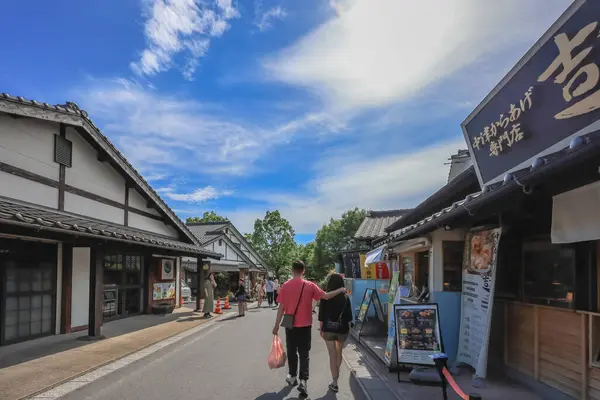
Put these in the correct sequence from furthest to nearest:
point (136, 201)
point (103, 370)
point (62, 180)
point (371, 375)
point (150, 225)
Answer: point (150, 225) < point (136, 201) < point (62, 180) < point (103, 370) < point (371, 375)

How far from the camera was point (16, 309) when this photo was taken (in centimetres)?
980

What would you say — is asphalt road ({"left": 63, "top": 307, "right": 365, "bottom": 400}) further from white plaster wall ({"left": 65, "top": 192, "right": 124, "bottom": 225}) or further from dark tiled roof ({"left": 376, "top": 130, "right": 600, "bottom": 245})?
white plaster wall ({"left": 65, "top": 192, "right": 124, "bottom": 225})

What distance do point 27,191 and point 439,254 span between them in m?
8.97

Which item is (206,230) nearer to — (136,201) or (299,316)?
(136,201)

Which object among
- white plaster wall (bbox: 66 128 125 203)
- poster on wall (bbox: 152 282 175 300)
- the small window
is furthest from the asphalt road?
A: poster on wall (bbox: 152 282 175 300)

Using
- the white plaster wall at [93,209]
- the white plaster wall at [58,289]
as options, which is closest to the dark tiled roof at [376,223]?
the white plaster wall at [93,209]

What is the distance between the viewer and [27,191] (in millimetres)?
9719

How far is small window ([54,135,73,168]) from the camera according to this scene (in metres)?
10.8

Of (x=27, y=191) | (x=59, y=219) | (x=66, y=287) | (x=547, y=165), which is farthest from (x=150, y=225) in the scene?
(x=547, y=165)

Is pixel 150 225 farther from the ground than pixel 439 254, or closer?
farther from the ground

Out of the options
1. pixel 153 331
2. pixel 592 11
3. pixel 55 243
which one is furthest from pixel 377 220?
pixel 592 11

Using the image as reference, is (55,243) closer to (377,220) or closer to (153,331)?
(153,331)

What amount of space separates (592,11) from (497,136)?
2426 mm

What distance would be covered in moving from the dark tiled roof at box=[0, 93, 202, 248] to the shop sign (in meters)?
8.91
